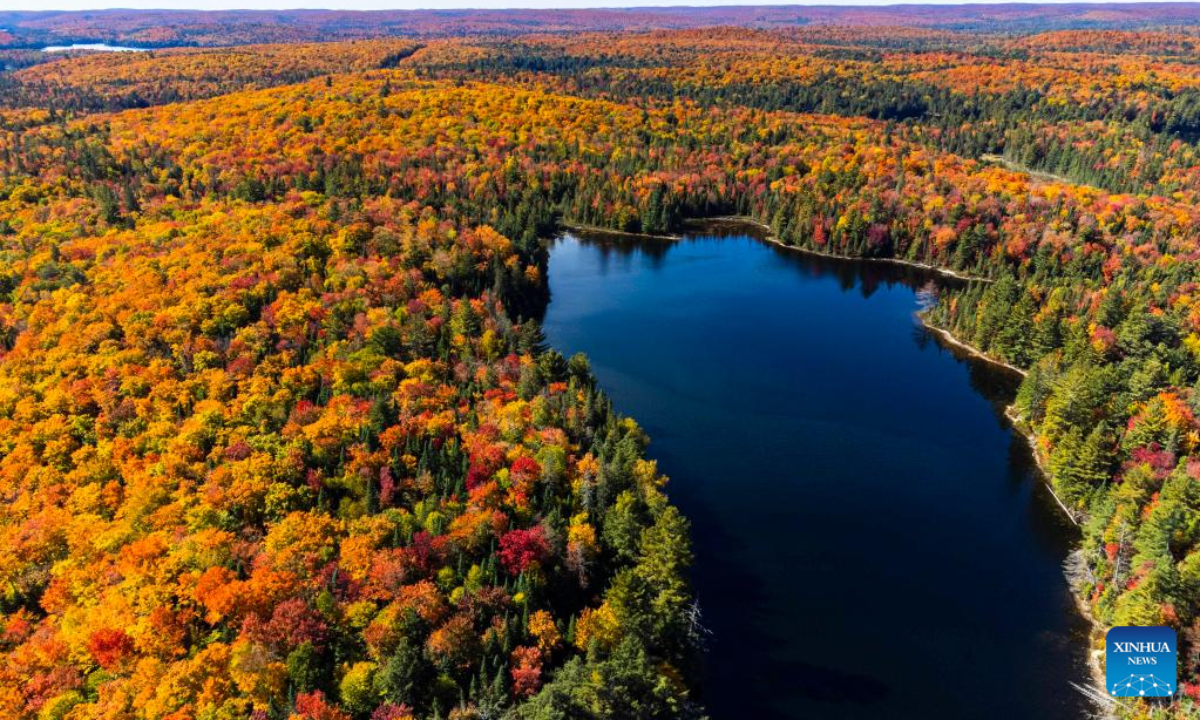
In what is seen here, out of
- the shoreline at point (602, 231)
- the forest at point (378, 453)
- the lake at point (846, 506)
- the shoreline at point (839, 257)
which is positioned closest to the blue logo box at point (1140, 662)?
the forest at point (378, 453)

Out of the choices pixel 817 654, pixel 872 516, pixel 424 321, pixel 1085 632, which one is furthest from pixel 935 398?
pixel 424 321

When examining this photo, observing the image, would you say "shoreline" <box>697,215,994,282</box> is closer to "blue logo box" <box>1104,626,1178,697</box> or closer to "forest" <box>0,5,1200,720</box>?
"forest" <box>0,5,1200,720</box>

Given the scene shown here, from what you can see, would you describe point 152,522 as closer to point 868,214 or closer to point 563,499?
point 563,499

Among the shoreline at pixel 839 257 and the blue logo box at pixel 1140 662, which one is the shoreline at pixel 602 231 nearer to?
the shoreline at pixel 839 257

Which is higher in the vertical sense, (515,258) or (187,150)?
(187,150)

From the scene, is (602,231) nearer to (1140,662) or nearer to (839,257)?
(839,257)

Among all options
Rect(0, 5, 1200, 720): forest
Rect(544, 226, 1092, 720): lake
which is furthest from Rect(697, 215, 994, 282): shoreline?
Rect(544, 226, 1092, 720): lake
